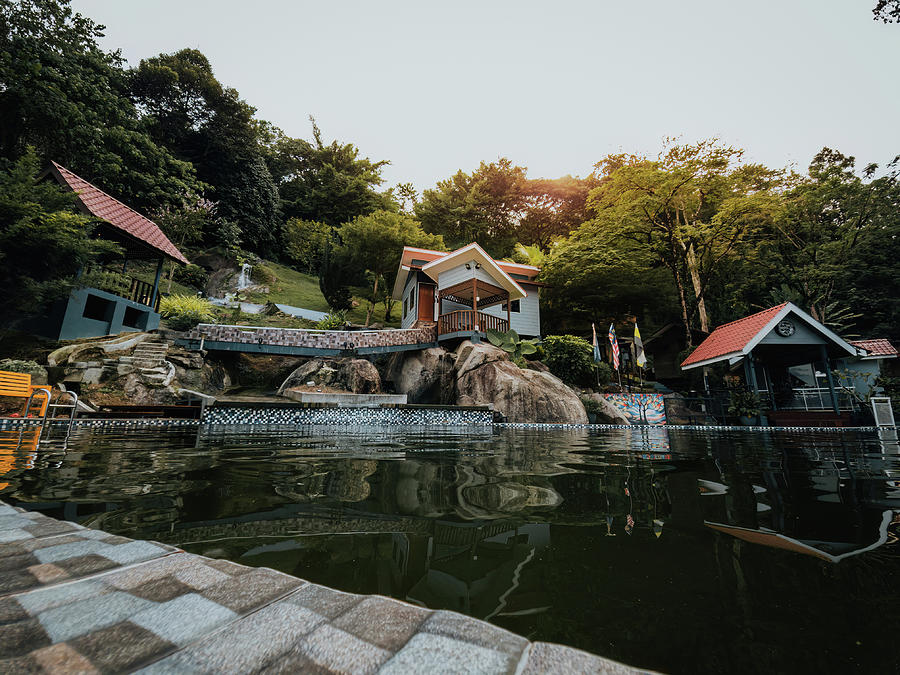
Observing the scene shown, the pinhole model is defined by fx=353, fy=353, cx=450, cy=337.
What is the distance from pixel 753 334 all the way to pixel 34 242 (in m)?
22.6

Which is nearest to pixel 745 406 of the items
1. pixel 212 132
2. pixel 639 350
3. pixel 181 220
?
pixel 639 350

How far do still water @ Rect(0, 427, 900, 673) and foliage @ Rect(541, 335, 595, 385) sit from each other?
1258 centimetres

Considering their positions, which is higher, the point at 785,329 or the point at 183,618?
the point at 785,329

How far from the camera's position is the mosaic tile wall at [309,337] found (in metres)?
13.9

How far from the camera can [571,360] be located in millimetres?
16109

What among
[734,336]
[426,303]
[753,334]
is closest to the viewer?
[753,334]

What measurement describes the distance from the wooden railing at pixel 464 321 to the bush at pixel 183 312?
11057 millimetres

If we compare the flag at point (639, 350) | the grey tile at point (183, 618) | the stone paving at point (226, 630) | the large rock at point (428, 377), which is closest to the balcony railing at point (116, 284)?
the large rock at point (428, 377)

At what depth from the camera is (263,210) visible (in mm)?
31688

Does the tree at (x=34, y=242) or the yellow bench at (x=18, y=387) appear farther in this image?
the tree at (x=34, y=242)

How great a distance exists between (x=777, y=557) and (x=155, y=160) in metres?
32.4

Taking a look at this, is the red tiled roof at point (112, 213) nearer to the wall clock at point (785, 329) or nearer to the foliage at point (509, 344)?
the foliage at point (509, 344)

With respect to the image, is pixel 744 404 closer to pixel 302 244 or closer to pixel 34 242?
pixel 34 242

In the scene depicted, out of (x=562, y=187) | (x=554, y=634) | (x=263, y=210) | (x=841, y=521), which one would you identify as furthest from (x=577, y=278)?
(x=263, y=210)
